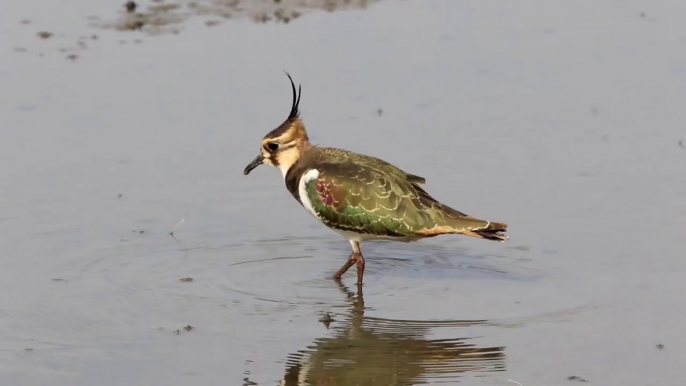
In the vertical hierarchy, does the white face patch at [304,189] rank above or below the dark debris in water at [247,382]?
above

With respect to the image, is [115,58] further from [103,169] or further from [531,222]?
[531,222]

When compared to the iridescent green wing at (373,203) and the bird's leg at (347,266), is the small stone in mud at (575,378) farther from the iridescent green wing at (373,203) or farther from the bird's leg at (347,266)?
the bird's leg at (347,266)

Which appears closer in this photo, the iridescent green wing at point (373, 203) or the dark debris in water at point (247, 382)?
the dark debris in water at point (247, 382)

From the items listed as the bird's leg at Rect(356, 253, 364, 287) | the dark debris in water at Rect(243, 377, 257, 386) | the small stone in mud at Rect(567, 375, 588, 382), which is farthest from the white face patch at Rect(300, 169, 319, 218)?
the small stone in mud at Rect(567, 375, 588, 382)

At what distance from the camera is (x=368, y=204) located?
10.5 m

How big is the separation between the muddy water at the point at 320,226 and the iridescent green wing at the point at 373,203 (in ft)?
1.58

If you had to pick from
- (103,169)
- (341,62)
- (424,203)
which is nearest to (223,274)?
(424,203)

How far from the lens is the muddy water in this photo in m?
8.89

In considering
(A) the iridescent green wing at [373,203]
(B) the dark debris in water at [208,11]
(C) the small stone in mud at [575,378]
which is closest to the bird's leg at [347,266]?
(A) the iridescent green wing at [373,203]

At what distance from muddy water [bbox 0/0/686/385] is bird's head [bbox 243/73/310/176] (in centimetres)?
71

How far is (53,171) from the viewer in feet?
40.5

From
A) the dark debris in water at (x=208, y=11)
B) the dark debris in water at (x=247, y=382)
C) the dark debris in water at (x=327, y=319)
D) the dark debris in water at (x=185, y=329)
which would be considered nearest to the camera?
the dark debris in water at (x=247, y=382)

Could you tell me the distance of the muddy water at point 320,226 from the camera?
8.89 m

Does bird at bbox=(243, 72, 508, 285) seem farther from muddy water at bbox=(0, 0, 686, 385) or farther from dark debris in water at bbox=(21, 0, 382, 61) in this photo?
dark debris in water at bbox=(21, 0, 382, 61)
